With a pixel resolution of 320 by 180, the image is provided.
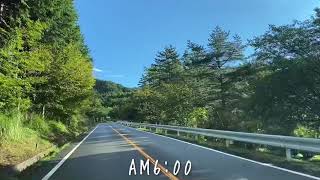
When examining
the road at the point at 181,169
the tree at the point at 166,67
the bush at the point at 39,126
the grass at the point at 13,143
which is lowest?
the road at the point at 181,169

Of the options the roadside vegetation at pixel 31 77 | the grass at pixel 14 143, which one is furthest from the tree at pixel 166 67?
the grass at pixel 14 143

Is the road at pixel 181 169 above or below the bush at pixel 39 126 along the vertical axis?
below

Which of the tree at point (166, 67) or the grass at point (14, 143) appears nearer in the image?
the grass at point (14, 143)

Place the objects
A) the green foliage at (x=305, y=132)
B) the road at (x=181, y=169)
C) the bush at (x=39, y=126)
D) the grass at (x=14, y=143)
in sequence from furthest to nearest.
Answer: the green foliage at (x=305, y=132) → the bush at (x=39, y=126) → the grass at (x=14, y=143) → the road at (x=181, y=169)

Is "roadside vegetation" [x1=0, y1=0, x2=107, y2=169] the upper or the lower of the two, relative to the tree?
lower

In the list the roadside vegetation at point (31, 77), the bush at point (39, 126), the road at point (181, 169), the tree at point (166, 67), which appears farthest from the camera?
the tree at point (166, 67)

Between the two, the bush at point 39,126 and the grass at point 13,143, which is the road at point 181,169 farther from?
the bush at point 39,126

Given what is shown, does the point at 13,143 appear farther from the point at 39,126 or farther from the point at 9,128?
the point at 39,126

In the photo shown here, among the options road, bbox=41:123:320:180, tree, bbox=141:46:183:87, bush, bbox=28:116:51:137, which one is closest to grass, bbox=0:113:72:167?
road, bbox=41:123:320:180

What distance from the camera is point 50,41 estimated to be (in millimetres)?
39562

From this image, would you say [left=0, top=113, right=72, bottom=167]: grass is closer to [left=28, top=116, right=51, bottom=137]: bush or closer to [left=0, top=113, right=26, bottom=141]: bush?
[left=0, top=113, right=26, bottom=141]: bush

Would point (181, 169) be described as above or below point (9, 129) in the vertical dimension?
below

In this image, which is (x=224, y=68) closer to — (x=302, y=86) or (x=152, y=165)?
(x=302, y=86)

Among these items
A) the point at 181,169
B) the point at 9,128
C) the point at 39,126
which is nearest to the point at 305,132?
the point at 39,126
